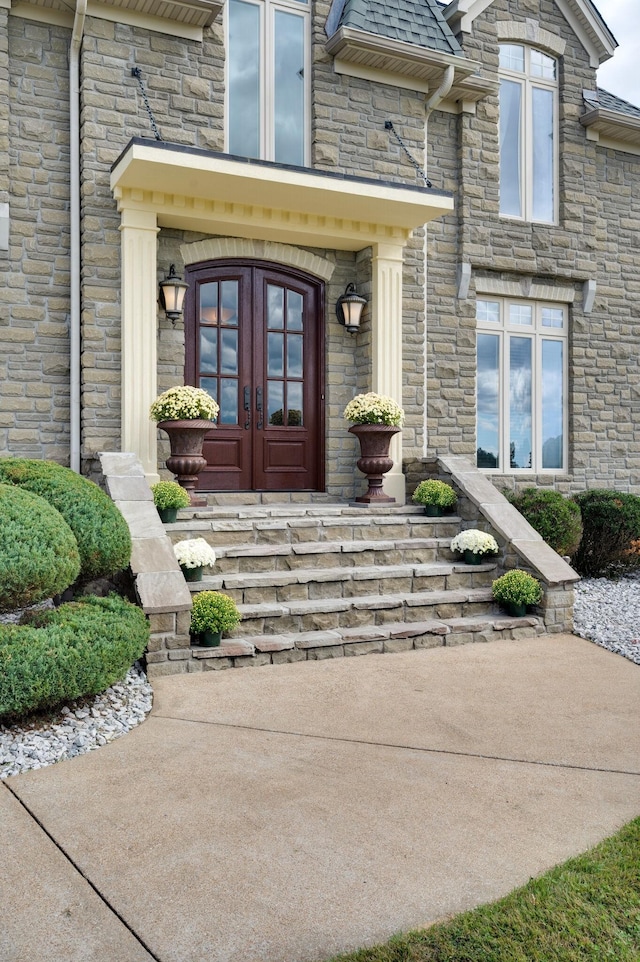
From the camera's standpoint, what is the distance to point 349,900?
8.42 ft

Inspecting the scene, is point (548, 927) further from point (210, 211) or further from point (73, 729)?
point (210, 211)

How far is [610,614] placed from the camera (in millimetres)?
7445

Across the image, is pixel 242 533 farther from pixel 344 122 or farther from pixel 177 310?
pixel 344 122

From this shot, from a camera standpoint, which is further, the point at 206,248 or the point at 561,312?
the point at 561,312

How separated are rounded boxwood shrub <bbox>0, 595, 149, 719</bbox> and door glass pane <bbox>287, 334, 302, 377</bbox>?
4677 mm

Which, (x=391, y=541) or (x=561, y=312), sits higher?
(x=561, y=312)

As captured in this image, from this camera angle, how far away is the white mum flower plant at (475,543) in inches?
282

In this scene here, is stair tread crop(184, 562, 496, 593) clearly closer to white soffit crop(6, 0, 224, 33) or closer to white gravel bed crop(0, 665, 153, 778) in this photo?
white gravel bed crop(0, 665, 153, 778)

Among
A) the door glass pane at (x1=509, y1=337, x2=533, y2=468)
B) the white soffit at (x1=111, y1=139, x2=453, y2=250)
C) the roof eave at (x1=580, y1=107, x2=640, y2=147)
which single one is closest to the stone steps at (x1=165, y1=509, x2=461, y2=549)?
the door glass pane at (x1=509, y1=337, x2=533, y2=468)

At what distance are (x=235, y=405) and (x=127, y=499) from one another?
2.58m

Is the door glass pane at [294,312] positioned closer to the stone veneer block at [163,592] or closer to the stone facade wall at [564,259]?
the stone facade wall at [564,259]

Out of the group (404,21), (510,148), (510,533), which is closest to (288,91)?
(404,21)

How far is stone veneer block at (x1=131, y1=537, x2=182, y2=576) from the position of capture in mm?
5574

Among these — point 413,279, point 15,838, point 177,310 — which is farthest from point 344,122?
point 15,838
